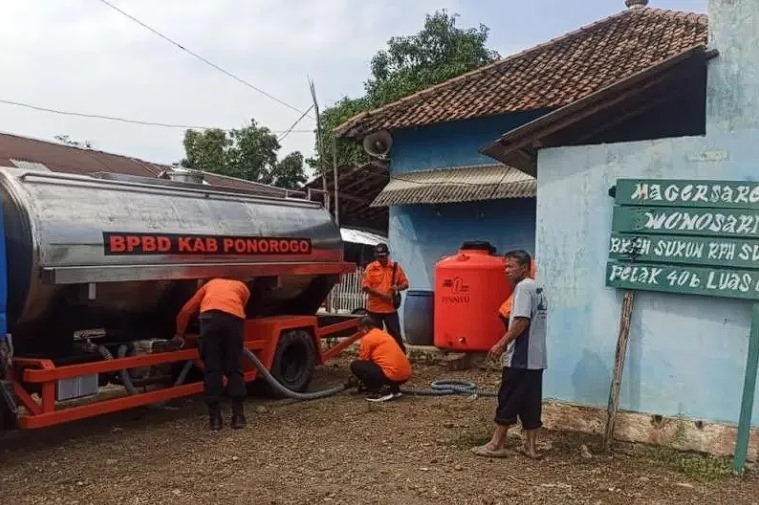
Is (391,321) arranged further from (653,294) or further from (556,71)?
(556,71)

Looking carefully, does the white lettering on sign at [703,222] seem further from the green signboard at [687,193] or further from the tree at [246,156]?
the tree at [246,156]

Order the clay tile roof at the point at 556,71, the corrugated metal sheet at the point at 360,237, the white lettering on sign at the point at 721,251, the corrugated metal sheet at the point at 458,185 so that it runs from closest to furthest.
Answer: the white lettering on sign at the point at 721,251
the corrugated metal sheet at the point at 458,185
the clay tile roof at the point at 556,71
the corrugated metal sheet at the point at 360,237

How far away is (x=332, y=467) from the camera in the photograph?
19.7 ft

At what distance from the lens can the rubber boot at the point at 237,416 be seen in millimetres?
7379

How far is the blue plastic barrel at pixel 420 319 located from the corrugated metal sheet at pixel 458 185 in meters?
2.02

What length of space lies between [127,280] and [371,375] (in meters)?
3.08

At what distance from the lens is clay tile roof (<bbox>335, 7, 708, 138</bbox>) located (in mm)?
13227

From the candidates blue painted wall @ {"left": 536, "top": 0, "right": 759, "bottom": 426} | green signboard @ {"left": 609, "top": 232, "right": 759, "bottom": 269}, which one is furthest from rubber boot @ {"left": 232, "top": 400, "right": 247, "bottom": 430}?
green signboard @ {"left": 609, "top": 232, "right": 759, "bottom": 269}

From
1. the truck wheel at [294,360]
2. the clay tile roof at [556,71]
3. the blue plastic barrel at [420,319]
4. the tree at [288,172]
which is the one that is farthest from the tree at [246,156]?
the truck wheel at [294,360]

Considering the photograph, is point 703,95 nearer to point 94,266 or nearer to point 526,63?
point 94,266

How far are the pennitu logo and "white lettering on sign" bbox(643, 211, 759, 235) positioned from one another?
5034 mm

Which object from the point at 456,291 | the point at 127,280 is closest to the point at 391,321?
the point at 456,291

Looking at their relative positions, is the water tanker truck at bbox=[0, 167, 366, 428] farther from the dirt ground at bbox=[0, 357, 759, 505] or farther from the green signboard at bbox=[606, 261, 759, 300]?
the green signboard at bbox=[606, 261, 759, 300]

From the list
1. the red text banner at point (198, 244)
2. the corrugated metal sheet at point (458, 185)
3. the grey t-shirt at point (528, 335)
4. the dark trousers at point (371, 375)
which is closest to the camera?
the grey t-shirt at point (528, 335)
